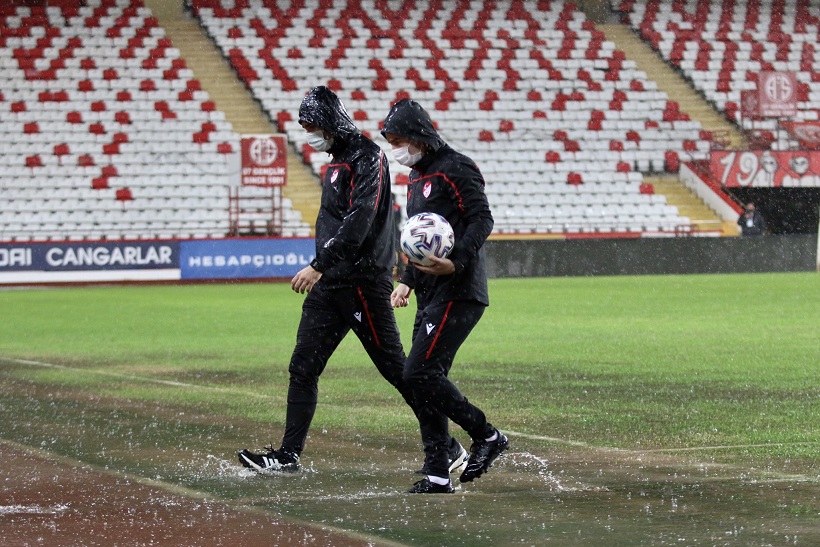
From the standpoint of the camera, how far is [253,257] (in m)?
32.8

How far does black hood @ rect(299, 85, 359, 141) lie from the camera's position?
7.62 metres

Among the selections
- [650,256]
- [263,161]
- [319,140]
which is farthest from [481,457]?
[650,256]

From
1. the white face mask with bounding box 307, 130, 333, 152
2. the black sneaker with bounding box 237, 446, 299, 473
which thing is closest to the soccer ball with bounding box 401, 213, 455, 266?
the white face mask with bounding box 307, 130, 333, 152

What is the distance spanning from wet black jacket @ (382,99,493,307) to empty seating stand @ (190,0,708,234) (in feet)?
102

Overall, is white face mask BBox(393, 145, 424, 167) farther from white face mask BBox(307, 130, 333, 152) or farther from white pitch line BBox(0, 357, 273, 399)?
white pitch line BBox(0, 357, 273, 399)

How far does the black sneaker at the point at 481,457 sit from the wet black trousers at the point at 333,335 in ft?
2.52

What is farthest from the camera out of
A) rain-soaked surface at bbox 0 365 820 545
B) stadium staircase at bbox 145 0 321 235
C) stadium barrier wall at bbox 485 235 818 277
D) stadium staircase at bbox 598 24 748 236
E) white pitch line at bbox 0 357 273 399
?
stadium staircase at bbox 598 24 748 236

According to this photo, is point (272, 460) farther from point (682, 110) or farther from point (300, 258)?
point (682, 110)

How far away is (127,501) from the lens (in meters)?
6.71

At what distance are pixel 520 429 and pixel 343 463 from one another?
5.89ft

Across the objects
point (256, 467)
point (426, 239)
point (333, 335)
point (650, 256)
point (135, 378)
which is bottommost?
point (650, 256)

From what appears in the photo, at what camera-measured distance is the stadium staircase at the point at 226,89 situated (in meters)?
38.0

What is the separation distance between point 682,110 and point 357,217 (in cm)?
3715

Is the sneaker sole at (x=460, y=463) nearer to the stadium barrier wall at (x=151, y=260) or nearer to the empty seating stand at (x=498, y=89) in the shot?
the stadium barrier wall at (x=151, y=260)
